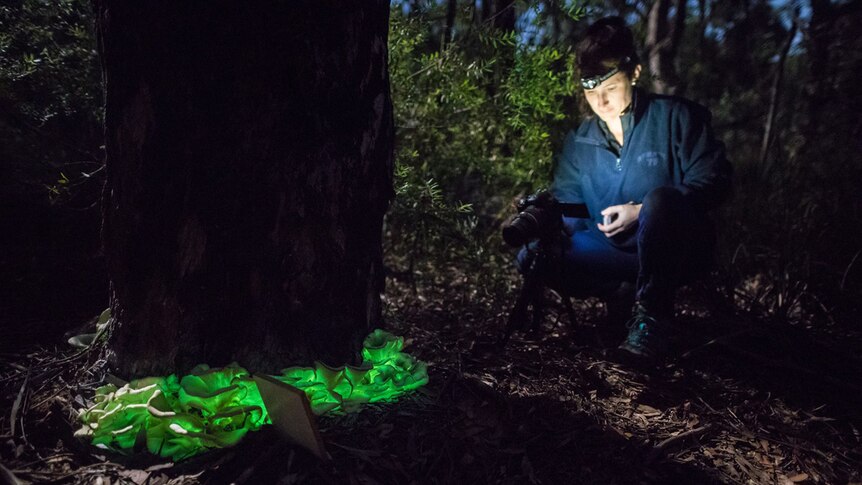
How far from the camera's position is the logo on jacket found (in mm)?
2207

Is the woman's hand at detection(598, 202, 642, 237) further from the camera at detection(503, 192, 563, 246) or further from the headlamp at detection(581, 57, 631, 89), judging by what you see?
the headlamp at detection(581, 57, 631, 89)

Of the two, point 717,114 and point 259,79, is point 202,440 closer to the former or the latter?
point 259,79

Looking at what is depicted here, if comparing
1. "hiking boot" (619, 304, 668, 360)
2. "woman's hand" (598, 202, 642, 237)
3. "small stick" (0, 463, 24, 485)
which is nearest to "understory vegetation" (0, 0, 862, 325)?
"woman's hand" (598, 202, 642, 237)

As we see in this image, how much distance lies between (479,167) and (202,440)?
82.8 inches

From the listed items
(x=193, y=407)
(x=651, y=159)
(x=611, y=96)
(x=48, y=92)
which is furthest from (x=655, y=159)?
(x=48, y=92)

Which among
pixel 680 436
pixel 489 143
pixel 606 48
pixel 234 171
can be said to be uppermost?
pixel 606 48

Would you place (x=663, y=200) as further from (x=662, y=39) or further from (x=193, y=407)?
(x=662, y=39)

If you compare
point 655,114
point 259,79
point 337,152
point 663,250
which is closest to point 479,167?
point 655,114

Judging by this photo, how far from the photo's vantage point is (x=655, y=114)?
2.23m

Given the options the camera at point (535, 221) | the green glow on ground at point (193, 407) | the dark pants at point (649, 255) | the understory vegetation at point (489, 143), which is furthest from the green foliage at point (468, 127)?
the green glow on ground at point (193, 407)

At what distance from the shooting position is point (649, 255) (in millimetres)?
2102

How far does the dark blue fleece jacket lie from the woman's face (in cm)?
6

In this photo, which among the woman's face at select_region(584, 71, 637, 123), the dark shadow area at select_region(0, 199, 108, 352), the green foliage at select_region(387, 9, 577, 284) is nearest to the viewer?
the dark shadow area at select_region(0, 199, 108, 352)

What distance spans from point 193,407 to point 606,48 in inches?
85.1
